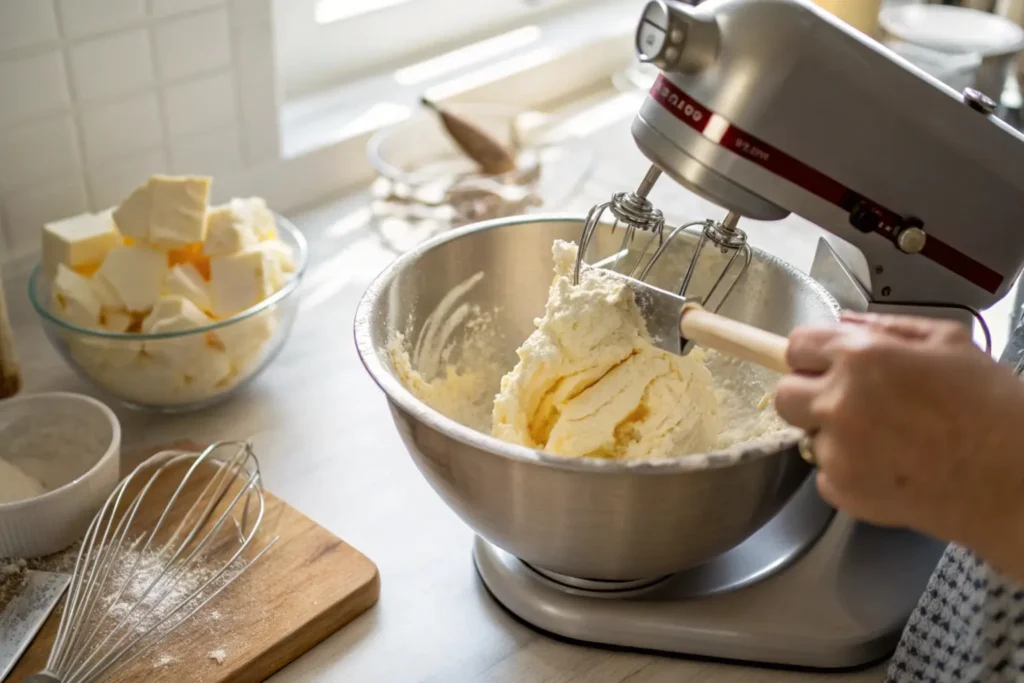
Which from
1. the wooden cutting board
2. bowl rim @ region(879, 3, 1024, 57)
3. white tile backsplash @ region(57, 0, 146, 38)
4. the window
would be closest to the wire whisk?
the wooden cutting board

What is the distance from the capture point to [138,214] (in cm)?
80

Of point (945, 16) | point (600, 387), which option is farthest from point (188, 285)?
point (945, 16)

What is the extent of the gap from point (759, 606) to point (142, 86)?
2.41 feet

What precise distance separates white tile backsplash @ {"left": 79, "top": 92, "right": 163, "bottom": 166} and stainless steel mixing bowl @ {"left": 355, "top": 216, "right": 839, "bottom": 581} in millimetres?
423

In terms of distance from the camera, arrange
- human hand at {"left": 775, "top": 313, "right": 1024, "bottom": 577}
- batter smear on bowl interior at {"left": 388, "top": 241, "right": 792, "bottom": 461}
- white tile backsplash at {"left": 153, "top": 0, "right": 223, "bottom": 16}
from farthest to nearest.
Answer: white tile backsplash at {"left": 153, "top": 0, "right": 223, "bottom": 16}, batter smear on bowl interior at {"left": 388, "top": 241, "right": 792, "bottom": 461}, human hand at {"left": 775, "top": 313, "right": 1024, "bottom": 577}

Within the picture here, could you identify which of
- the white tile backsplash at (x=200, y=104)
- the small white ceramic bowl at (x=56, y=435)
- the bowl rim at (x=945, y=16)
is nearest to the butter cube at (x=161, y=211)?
the small white ceramic bowl at (x=56, y=435)

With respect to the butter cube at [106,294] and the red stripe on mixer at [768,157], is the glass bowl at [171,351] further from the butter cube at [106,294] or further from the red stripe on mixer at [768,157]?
the red stripe on mixer at [768,157]

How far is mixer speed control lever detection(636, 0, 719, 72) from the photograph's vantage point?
533 mm

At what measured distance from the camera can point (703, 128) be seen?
0.56 meters

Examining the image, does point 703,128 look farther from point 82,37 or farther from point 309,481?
point 82,37

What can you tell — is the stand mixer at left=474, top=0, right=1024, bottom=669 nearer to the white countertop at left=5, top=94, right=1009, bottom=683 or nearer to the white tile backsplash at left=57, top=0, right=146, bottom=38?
the white countertop at left=5, top=94, right=1009, bottom=683

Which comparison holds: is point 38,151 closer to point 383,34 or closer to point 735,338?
point 383,34

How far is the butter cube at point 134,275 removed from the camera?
798mm

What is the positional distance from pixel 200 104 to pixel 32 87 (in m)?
0.18
